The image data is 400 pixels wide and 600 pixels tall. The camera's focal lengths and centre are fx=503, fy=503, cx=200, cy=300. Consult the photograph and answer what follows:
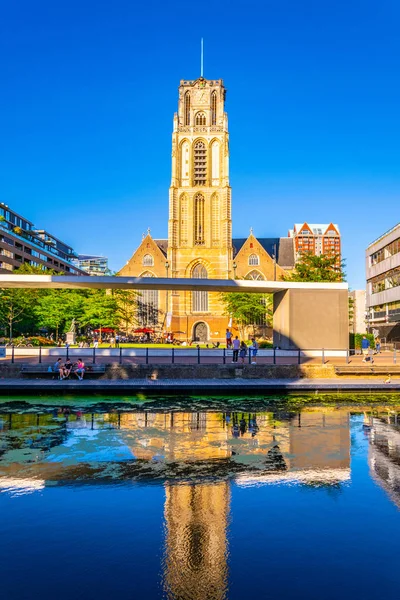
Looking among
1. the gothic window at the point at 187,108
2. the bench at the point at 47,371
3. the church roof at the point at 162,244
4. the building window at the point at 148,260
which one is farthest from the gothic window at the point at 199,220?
the bench at the point at 47,371

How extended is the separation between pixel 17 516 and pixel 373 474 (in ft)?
22.9

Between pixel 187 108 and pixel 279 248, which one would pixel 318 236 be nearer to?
pixel 279 248

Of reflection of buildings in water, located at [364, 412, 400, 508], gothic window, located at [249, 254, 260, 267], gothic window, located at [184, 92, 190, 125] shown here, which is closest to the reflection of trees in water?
reflection of buildings in water, located at [364, 412, 400, 508]

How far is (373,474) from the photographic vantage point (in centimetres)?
1048

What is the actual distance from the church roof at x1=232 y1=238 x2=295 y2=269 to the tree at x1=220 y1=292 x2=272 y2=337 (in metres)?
20.5

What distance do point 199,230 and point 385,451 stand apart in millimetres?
62795

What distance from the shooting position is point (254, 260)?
245 ft

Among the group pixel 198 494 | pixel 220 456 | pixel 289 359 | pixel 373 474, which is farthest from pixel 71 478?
pixel 289 359

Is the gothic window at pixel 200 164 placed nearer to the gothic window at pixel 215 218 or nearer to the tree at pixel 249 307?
the gothic window at pixel 215 218

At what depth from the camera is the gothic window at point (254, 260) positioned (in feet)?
245

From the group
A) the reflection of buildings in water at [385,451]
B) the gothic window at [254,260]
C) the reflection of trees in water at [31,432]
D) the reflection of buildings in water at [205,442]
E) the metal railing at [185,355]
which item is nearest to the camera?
the reflection of buildings in water at [385,451]

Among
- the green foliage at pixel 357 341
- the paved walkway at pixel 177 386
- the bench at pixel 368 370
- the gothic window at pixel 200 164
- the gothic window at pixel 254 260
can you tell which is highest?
the gothic window at pixel 200 164

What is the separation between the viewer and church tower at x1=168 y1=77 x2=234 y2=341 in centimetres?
Result: 7062

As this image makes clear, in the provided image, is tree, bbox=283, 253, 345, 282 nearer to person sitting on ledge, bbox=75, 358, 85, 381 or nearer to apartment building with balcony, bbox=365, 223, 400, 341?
apartment building with balcony, bbox=365, 223, 400, 341
